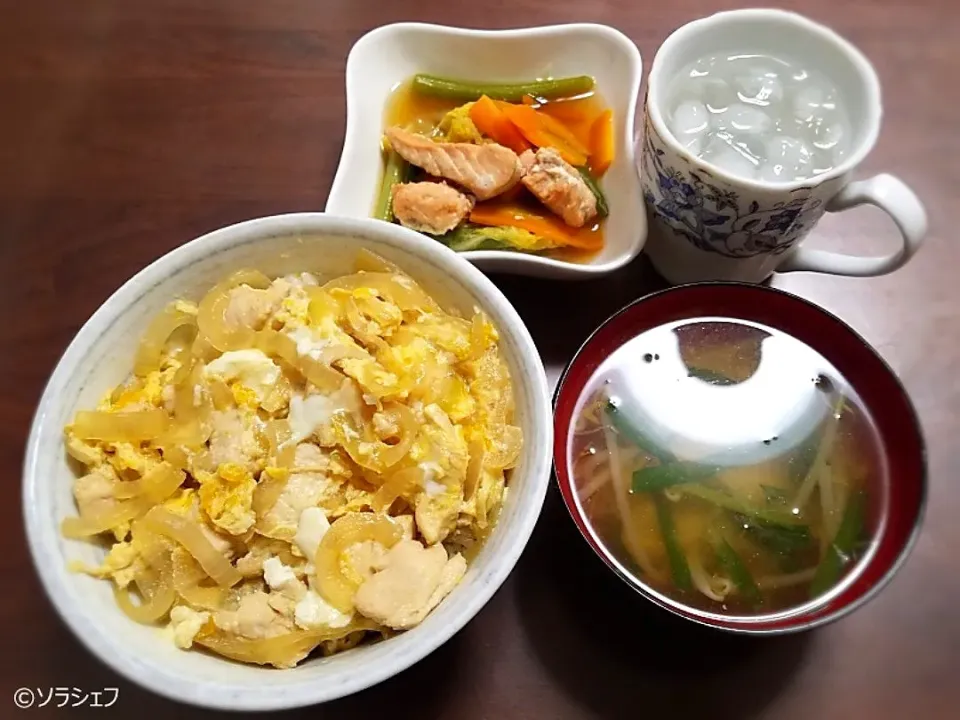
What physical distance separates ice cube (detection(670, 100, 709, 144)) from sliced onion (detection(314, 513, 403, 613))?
0.78 meters

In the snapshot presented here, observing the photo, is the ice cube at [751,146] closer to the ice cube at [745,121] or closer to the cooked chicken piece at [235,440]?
the ice cube at [745,121]

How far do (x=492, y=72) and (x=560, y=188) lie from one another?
334 mm

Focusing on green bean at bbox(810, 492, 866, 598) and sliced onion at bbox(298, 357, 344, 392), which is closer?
sliced onion at bbox(298, 357, 344, 392)

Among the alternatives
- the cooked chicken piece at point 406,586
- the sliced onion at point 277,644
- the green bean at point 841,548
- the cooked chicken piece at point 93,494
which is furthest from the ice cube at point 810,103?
the cooked chicken piece at point 93,494

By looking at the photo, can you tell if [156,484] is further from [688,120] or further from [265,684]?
[688,120]

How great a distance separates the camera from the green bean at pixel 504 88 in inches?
62.6

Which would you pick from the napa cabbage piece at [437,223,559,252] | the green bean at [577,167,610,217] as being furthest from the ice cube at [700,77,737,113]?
the napa cabbage piece at [437,223,559,252]

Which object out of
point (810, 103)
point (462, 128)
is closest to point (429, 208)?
point (462, 128)

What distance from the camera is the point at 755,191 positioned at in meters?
1.17

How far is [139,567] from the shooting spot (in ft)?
3.24

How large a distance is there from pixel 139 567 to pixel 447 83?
1.04 metres

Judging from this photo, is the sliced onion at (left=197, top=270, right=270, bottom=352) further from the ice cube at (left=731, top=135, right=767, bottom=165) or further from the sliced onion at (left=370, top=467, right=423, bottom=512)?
the ice cube at (left=731, top=135, right=767, bottom=165)

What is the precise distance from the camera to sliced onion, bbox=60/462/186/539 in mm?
973

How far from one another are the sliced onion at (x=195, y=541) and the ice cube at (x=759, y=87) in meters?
1.07
